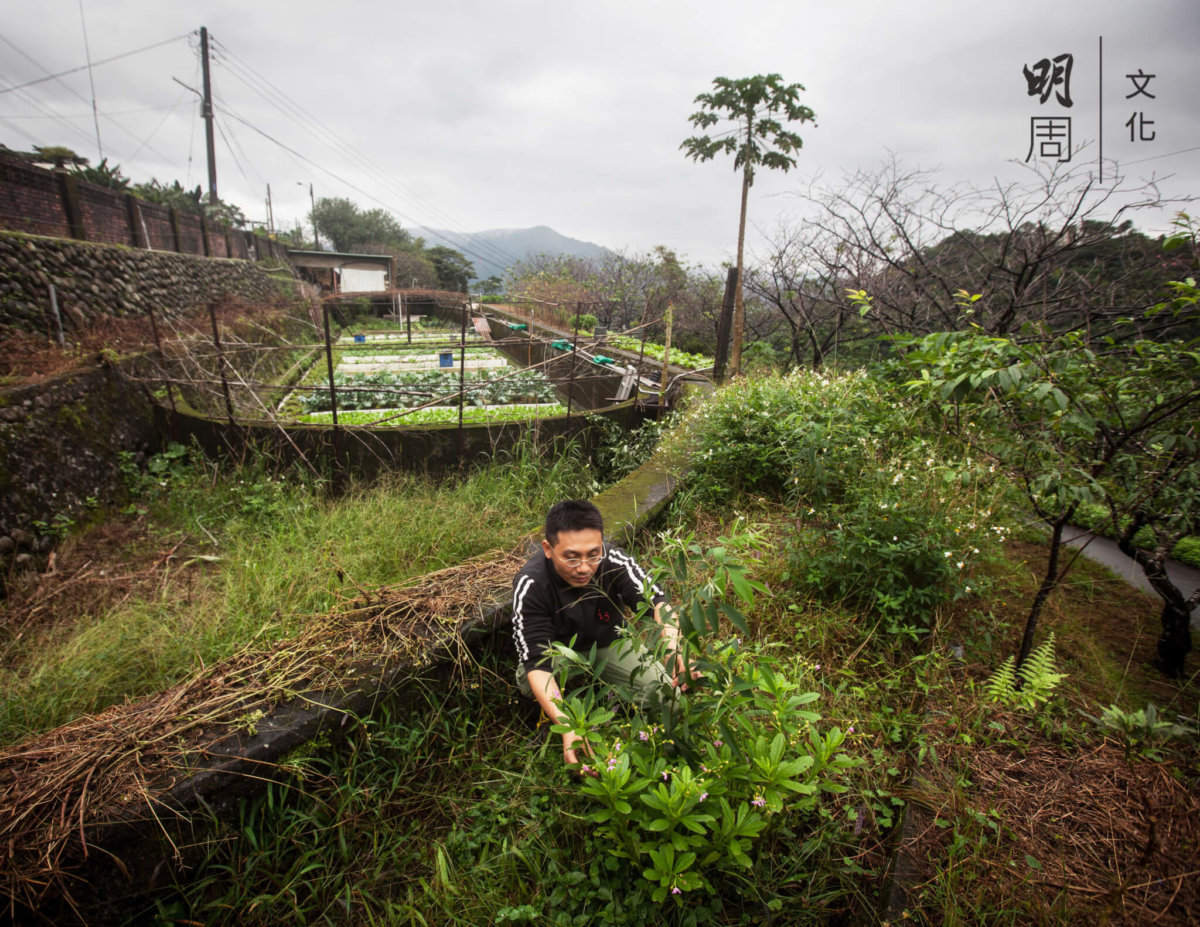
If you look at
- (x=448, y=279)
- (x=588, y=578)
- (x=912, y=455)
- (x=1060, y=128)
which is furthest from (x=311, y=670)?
(x=448, y=279)

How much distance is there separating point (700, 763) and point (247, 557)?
11.5ft

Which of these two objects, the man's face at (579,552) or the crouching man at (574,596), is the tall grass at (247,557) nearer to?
the crouching man at (574,596)

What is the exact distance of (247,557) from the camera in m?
3.70

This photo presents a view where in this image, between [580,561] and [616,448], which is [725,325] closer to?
[616,448]

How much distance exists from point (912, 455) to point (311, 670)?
316 centimetres

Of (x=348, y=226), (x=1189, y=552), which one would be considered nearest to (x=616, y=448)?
(x=1189, y=552)

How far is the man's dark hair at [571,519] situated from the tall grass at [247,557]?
3.79 feet

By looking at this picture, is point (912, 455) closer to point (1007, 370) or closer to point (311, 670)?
point (1007, 370)

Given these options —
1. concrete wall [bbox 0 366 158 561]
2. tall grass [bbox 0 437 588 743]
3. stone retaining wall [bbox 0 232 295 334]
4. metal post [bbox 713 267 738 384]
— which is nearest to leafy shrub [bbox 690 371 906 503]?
tall grass [bbox 0 437 588 743]

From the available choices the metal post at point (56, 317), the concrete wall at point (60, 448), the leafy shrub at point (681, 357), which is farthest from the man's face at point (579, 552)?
the leafy shrub at point (681, 357)

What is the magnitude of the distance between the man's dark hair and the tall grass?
1.16 metres

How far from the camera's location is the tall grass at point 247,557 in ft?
8.37

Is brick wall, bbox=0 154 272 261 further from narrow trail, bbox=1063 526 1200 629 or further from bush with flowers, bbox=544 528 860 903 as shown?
narrow trail, bbox=1063 526 1200 629

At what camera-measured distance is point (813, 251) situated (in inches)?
294
